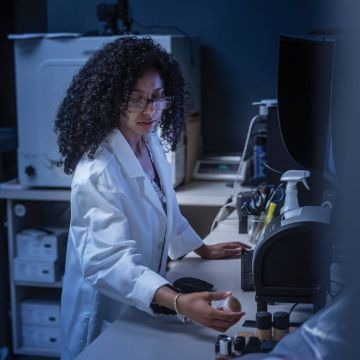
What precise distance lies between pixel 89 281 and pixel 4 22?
2.03m

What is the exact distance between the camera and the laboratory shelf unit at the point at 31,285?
8.75ft

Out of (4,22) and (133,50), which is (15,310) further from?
(133,50)

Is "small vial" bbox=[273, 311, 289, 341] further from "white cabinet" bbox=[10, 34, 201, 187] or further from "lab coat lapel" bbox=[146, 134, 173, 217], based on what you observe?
"white cabinet" bbox=[10, 34, 201, 187]

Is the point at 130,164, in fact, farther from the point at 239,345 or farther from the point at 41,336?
the point at 41,336

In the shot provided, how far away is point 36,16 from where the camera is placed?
124 inches

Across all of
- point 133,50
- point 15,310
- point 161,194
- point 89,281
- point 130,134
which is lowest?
point 15,310

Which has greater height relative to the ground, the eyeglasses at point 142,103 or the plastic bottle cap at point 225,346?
the eyeglasses at point 142,103

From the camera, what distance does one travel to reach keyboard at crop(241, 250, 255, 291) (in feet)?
5.00

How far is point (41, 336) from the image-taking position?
2809 millimetres

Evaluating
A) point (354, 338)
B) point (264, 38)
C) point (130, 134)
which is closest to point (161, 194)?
point (130, 134)

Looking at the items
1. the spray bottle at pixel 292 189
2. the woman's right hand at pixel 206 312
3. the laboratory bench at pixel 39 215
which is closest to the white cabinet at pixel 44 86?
the laboratory bench at pixel 39 215

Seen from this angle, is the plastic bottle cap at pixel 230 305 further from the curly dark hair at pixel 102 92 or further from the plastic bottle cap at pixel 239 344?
the curly dark hair at pixel 102 92

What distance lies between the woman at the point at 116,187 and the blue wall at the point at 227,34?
1.31 m

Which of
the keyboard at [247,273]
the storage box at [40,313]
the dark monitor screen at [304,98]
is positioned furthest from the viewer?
the storage box at [40,313]
